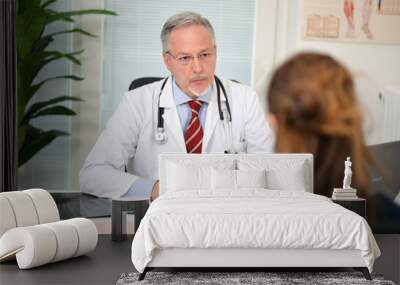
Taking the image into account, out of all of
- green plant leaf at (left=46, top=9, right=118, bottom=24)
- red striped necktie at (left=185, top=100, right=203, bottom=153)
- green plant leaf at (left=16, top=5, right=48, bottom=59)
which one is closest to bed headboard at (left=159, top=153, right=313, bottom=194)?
red striped necktie at (left=185, top=100, right=203, bottom=153)

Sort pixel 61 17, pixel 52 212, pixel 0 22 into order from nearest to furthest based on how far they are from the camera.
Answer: pixel 52 212, pixel 0 22, pixel 61 17

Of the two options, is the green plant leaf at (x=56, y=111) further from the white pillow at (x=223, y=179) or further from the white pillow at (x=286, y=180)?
the white pillow at (x=286, y=180)

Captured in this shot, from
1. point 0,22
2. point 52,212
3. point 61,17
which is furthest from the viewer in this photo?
point 61,17

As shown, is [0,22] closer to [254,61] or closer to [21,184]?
[21,184]

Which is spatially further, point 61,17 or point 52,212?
point 61,17

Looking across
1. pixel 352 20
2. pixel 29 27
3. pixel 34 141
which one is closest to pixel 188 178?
pixel 34 141

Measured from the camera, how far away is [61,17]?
7312 mm

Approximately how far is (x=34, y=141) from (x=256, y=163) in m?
2.16

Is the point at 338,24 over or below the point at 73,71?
over

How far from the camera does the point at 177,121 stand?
7.38 m

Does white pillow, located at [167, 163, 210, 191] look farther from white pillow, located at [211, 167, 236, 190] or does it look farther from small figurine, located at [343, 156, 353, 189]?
small figurine, located at [343, 156, 353, 189]

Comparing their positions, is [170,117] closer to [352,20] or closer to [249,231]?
[352,20]

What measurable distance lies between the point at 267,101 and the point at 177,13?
1228mm

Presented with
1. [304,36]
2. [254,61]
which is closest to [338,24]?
[304,36]
